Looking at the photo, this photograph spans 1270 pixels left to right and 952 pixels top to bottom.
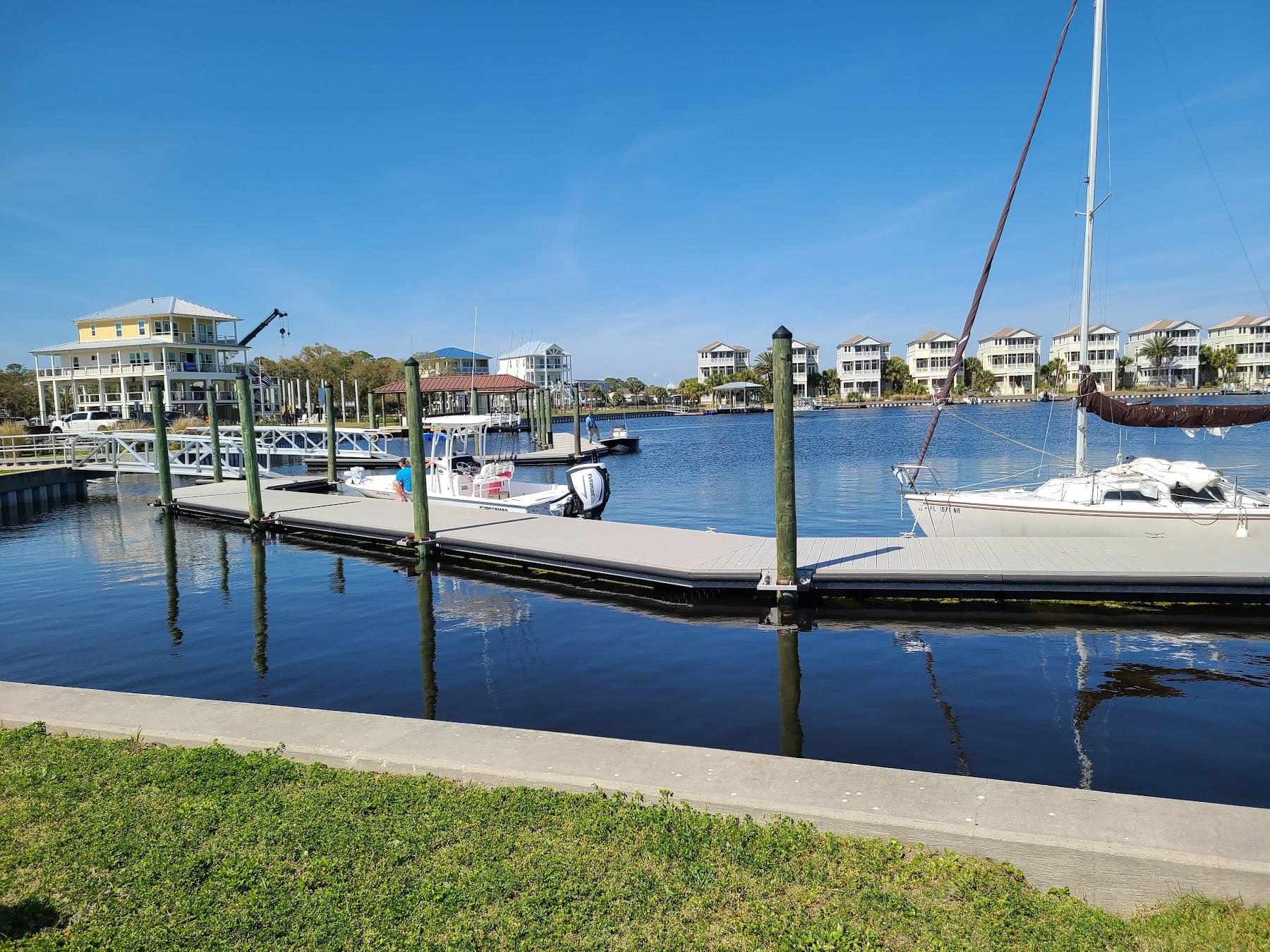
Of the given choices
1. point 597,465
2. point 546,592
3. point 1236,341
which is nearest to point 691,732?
point 546,592

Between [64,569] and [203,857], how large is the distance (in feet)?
59.7

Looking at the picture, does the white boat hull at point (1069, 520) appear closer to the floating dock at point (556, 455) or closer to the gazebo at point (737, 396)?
the floating dock at point (556, 455)

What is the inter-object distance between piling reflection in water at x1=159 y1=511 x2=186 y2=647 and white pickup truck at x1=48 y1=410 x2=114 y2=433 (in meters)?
32.4

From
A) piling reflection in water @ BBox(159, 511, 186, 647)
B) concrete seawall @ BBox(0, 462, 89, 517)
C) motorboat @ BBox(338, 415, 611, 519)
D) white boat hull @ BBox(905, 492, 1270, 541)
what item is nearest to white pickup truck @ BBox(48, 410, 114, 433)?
concrete seawall @ BBox(0, 462, 89, 517)

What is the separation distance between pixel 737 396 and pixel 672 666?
14106cm

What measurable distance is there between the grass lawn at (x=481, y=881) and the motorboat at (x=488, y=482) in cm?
1633

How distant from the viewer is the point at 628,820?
5.17 m

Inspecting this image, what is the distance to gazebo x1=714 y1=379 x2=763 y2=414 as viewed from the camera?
142 meters

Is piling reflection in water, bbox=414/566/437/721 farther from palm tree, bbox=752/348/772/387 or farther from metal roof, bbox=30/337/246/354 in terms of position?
palm tree, bbox=752/348/772/387

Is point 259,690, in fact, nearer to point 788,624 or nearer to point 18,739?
point 18,739

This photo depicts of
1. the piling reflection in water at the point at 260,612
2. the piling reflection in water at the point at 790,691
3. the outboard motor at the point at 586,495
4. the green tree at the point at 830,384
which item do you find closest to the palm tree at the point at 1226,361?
the green tree at the point at 830,384

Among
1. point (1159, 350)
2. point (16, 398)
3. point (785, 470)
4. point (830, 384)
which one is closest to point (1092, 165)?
point (785, 470)

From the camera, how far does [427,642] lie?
41.6 feet

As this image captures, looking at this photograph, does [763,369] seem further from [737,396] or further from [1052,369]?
[1052,369]
